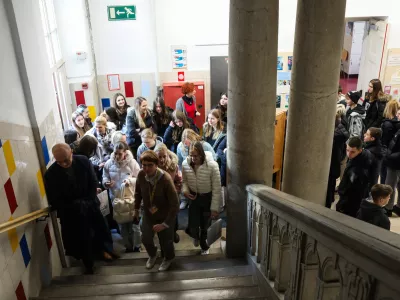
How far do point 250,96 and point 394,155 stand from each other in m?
2.94

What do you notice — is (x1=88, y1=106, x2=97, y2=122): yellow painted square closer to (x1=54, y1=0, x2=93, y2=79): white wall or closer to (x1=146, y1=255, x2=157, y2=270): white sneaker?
(x1=54, y1=0, x2=93, y2=79): white wall

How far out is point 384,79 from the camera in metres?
8.60

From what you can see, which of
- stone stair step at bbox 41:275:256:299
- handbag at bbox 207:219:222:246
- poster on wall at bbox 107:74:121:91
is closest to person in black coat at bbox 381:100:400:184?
handbag at bbox 207:219:222:246

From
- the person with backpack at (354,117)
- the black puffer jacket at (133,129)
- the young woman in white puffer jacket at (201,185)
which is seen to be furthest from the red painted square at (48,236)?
the person with backpack at (354,117)

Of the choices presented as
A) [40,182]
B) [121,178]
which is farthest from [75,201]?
[121,178]

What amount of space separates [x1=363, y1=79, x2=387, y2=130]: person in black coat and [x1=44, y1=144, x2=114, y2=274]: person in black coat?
178 inches

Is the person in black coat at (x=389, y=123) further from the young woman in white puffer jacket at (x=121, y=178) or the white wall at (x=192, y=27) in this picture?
the white wall at (x=192, y=27)

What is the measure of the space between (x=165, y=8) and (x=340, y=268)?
734cm

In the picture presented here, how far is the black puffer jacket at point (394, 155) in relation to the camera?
5.34m

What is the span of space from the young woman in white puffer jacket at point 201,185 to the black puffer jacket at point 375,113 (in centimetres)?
333

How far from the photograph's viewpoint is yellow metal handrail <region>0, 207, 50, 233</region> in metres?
2.85

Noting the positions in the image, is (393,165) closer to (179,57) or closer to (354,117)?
(354,117)

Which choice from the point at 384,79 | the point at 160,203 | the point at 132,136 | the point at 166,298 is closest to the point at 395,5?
the point at 384,79

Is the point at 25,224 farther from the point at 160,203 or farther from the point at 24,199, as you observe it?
the point at 160,203
